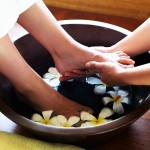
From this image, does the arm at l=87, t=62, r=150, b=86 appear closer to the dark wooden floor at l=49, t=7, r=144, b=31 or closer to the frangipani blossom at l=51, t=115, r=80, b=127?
the frangipani blossom at l=51, t=115, r=80, b=127

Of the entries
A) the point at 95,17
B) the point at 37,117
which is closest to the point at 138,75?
the point at 37,117

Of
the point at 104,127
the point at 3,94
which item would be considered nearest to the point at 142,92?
the point at 104,127

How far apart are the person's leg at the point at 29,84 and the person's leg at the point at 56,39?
0.09 metres

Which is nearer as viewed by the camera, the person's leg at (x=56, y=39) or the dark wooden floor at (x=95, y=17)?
the person's leg at (x=56, y=39)

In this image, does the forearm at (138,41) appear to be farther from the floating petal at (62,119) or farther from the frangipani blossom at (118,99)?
the floating petal at (62,119)

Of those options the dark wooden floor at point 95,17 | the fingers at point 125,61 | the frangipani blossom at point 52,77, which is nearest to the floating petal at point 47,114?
the frangipani blossom at point 52,77

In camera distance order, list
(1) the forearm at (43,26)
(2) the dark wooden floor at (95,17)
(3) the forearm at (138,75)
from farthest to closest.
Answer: (2) the dark wooden floor at (95,17) < (1) the forearm at (43,26) < (3) the forearm at (138,75)

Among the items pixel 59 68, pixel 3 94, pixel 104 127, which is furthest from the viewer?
pixel 59 68

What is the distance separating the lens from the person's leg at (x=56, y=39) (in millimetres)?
769

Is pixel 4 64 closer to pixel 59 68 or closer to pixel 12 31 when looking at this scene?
pixel 59 68

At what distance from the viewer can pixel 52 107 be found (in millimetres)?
773

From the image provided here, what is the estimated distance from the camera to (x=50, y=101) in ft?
2.51

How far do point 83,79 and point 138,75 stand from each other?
227 millimetres

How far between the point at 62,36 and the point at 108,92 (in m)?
0.19
